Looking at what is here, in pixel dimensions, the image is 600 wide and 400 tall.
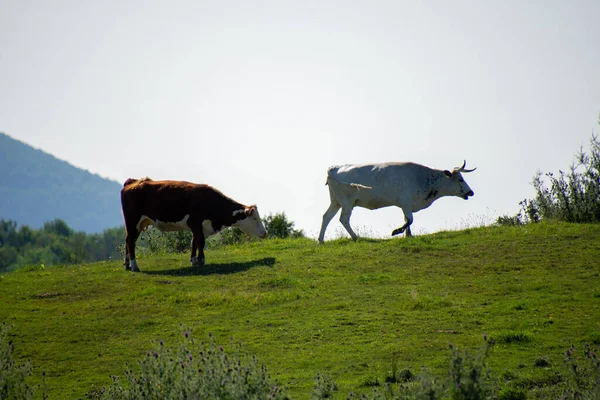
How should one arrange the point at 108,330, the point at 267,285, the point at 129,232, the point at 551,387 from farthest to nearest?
the point at 129,232 < the point at 267,285 < the point at 108,330 < the point at 551,387

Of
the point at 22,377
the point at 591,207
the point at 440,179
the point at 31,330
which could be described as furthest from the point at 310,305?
the point at 591,207

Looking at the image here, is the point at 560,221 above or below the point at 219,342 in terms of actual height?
above


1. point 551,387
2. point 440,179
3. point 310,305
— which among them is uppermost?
point 440,179

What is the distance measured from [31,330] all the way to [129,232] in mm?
6807

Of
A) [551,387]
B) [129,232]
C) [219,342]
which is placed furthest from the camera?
[129,232]

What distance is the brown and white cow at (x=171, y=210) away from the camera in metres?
23.7

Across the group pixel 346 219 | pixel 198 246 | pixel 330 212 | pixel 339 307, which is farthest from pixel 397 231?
pixel 339 307

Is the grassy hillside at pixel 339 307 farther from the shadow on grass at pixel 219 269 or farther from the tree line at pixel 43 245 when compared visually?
the tree line at pixel 43 245

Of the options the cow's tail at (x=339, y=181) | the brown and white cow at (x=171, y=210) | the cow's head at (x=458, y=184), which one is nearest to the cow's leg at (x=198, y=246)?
the brown and white cow at (x=171, y=210)

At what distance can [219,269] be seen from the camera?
75.0 feet

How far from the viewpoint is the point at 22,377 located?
1088cm

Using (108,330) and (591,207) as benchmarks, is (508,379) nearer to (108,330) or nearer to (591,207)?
(108,330)

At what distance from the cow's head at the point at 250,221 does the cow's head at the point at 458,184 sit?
7.00 m

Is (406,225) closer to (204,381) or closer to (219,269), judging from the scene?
(219,269)
